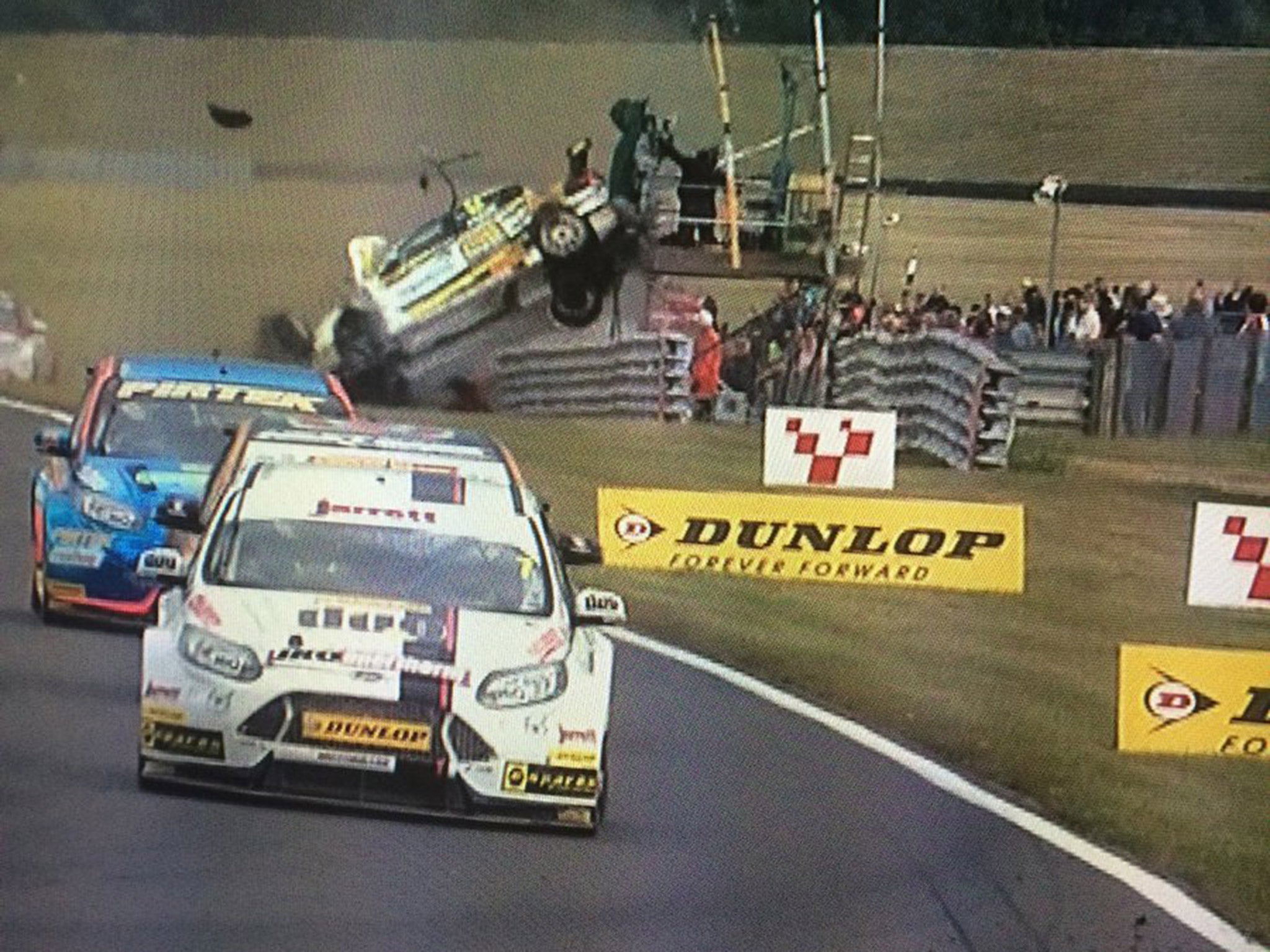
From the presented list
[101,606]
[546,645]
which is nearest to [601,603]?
[546,645]

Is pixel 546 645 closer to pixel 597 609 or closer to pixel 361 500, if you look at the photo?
pixel 597 609

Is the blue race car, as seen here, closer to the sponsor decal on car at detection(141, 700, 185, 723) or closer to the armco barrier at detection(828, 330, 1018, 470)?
the sponsor decal on car at detection(141, 700, 185, 723)

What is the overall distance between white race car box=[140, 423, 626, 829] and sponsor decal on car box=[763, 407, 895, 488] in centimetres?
43

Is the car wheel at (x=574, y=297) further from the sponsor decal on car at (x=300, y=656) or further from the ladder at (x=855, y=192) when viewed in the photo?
the sponsor decal on car at (x=300, y=656)

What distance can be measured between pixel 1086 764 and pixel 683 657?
2.33 feet

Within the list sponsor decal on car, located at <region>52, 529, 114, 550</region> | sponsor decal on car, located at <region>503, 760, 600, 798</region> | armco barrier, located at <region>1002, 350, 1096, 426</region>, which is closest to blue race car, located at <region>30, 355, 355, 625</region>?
sponsor decal on car, located at <region>52, 529, 114, 550</region>

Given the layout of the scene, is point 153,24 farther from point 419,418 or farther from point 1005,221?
point 1005,221

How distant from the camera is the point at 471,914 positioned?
4.21m

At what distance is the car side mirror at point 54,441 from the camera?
169 inches

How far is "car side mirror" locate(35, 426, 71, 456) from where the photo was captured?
4.30 metres

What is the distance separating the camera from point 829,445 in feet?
15.0

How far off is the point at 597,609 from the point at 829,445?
577mm

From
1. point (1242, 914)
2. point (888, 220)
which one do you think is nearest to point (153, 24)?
point (888, 220)

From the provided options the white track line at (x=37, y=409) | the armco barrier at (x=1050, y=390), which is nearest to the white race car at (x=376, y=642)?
the white track line at (x=37, y=409)
